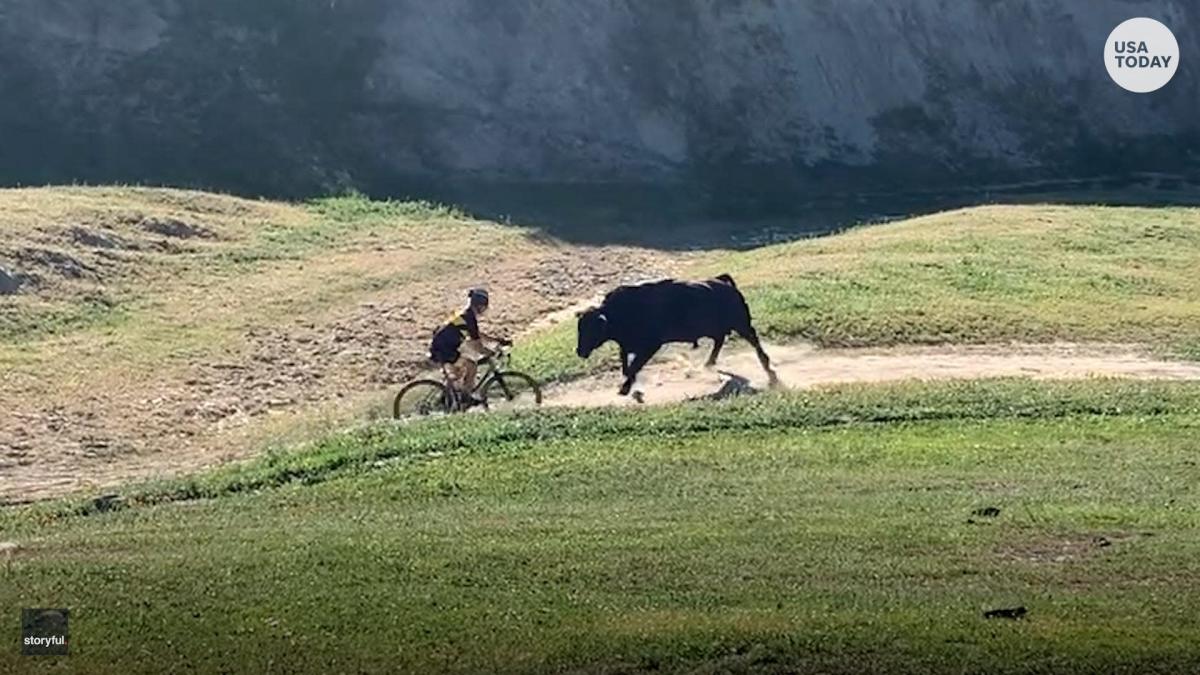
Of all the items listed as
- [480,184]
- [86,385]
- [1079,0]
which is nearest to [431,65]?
[480,184]

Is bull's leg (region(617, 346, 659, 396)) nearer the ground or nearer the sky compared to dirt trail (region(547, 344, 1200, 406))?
nearer the sky

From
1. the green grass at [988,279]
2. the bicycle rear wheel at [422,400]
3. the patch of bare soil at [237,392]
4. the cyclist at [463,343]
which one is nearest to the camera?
the patch of bare soil at [237,392]

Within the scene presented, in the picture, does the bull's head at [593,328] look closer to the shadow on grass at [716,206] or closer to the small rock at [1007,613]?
the small rock at [1007,613]

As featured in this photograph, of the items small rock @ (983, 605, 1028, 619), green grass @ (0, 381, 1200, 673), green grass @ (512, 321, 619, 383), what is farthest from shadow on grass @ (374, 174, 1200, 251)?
small rock @ (983, 605, 1028, 619)

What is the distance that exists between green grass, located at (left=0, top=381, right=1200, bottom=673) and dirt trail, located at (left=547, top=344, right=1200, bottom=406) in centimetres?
416

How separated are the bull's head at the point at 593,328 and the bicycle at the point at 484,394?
0.95 m

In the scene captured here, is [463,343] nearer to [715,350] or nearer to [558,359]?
[558,359]

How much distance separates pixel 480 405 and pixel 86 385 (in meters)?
6.82

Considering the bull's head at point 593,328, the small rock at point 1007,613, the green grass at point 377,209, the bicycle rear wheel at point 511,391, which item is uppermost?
the green grass at point 377,209

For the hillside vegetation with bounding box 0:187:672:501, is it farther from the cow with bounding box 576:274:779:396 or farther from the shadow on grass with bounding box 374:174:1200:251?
the cow with bounding box 576:274:779:396

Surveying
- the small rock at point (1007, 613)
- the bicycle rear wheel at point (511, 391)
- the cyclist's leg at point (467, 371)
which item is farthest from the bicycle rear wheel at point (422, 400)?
the small rock at point (1007, 613)

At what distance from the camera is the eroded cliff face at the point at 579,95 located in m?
50.8

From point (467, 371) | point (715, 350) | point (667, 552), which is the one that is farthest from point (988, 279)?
point (667, 552)

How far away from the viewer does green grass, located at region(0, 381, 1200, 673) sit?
1089cm
